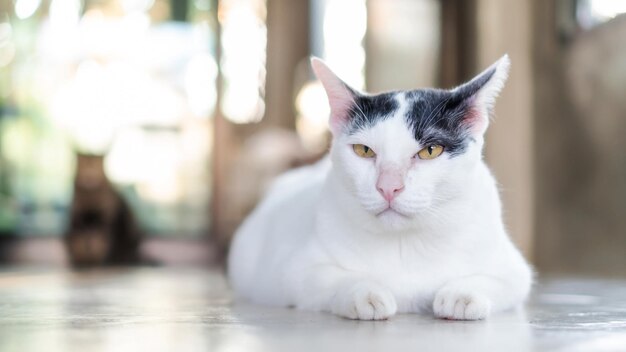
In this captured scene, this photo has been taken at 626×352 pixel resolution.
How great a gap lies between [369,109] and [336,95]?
0.13 meters

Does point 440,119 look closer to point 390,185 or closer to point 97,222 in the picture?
point 390,185

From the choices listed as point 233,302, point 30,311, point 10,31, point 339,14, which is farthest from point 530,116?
point 10,31

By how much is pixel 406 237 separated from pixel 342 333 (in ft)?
1.20

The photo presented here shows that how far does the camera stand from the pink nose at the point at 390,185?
1448 mm

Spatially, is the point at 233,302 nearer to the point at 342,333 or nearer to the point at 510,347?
the point at 342,333

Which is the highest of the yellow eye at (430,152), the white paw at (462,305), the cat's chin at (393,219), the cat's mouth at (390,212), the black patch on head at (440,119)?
the black patch on head at (440,119)

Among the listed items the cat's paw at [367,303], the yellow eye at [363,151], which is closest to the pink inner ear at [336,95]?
the yellow eye at [363,151]

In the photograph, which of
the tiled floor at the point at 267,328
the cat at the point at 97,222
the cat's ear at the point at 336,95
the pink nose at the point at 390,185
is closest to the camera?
the tiled floor at the point at 267,328

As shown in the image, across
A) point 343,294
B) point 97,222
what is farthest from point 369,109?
point 97,222

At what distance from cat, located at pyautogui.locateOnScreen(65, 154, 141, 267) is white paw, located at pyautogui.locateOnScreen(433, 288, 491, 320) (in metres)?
4.00

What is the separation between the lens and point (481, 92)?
1.59 meters

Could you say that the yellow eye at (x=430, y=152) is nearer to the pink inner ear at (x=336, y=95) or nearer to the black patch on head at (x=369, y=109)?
the black patch on head at (x=369, y=109)

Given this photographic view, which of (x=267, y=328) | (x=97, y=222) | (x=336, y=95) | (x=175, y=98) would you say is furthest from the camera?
(x=175, y=98)

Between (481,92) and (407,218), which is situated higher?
(481,92)
